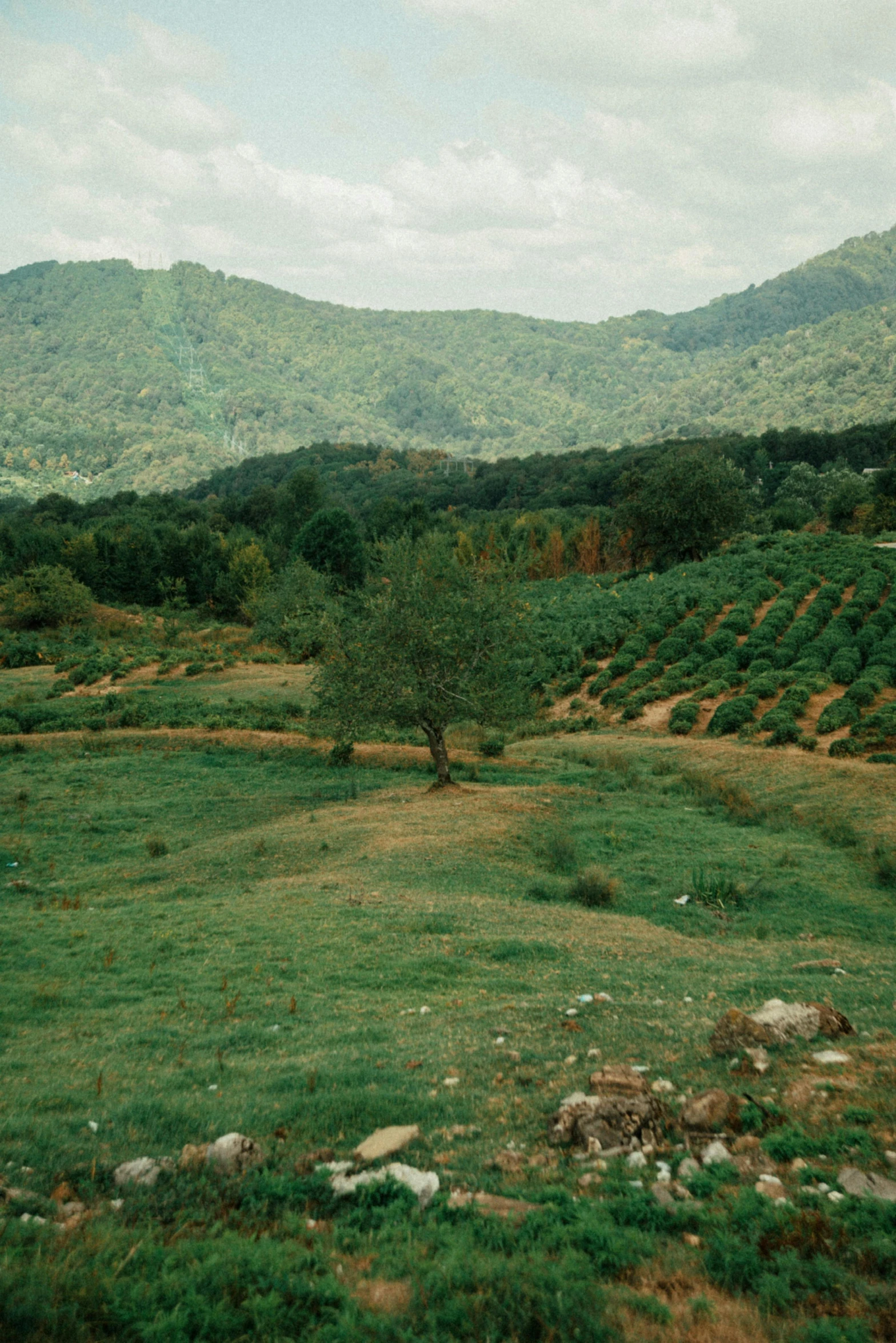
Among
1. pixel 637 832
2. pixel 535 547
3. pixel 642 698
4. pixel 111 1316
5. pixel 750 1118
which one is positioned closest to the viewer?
pixel 111 1316

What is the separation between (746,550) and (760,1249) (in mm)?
61536

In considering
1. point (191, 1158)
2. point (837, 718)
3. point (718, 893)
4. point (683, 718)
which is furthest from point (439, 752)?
point (191, 1158)

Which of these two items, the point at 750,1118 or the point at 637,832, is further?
the point at 637,832

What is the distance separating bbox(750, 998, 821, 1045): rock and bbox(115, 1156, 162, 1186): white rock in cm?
461

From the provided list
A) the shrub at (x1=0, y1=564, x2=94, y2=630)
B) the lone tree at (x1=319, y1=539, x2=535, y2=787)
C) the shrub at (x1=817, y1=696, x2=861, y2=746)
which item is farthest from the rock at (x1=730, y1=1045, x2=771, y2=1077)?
the shrub at (x1=0, y1=564, x2=94, y2=630)

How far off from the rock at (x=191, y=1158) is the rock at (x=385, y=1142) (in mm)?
950

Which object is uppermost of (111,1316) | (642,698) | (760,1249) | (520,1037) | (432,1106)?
(111,1316)

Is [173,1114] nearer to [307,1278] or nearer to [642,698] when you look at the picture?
[307,1278]

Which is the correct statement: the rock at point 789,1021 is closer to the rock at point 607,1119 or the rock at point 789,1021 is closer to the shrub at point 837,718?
the rock at point 607,1119

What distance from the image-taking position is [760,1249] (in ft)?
13.1

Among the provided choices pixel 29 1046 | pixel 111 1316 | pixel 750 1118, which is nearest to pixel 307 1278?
pixel 111 1316

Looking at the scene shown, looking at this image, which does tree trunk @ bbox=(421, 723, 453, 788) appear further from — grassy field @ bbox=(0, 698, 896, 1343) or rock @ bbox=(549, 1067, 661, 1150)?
rock @ bbox=(549, 1067, 661, 1150)

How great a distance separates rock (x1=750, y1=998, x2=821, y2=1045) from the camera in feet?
21.5

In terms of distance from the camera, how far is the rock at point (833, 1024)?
21.9ft
